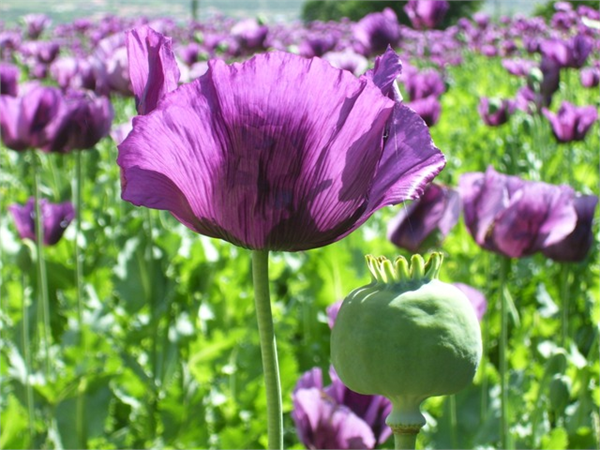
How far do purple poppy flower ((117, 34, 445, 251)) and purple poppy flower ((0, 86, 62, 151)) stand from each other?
1119 mm

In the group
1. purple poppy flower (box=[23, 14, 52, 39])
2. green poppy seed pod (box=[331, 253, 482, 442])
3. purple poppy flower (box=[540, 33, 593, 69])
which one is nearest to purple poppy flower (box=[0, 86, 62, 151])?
green poppy seed pod (box=[331, 253, 482, 442])

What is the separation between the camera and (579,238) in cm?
119

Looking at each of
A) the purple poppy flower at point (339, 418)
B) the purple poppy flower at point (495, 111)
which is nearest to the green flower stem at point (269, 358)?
the purple poppy flower at point (339, 418)

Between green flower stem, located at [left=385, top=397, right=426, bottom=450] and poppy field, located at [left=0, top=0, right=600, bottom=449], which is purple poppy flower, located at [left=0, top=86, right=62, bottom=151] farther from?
green flower stem, located at [left=385, top=397, right=426, bottom=450]

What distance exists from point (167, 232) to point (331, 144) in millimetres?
1527

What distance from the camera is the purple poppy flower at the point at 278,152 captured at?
1.26 feet

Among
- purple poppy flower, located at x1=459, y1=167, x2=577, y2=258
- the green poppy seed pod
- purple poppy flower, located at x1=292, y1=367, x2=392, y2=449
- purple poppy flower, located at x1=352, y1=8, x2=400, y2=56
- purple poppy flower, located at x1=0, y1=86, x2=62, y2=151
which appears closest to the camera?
the green poppy seed pod

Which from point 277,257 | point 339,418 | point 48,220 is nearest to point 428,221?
point 339,418

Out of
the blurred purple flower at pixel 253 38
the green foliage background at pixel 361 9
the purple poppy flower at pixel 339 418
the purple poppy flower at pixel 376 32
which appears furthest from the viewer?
the green foliage background at pixel 361 9

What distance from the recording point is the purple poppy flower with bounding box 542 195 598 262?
3.83 feet

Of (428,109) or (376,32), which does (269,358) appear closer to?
(428,109)

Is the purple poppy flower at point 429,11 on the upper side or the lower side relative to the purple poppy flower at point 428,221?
upper

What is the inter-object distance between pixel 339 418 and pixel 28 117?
921mm

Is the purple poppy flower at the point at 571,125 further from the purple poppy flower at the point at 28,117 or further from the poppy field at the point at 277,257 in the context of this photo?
the purple poppy flower at the point at 28,117
